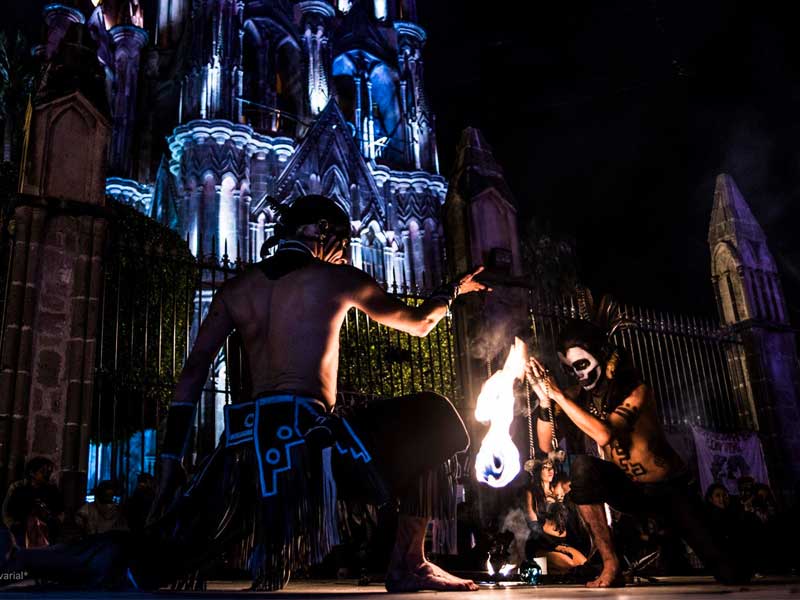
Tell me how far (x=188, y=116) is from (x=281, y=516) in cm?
2202

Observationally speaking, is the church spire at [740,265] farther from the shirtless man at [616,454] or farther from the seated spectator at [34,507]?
the seated spectator at [34,507]

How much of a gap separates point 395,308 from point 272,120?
23.0m

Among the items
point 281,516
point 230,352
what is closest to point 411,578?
point 281,516

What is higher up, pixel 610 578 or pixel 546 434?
pixel 546 434

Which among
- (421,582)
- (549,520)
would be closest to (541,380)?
(421,582)

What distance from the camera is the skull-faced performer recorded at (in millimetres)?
3168

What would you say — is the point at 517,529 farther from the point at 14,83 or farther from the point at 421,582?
the point at 14,83

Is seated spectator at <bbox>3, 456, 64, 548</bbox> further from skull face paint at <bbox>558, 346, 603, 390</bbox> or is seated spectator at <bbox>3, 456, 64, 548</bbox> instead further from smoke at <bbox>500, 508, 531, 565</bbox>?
smoke at <bbox>500, 508, 531, 565</bbox>

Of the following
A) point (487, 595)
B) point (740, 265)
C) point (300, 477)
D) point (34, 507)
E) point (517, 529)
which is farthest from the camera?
point (740, 265)

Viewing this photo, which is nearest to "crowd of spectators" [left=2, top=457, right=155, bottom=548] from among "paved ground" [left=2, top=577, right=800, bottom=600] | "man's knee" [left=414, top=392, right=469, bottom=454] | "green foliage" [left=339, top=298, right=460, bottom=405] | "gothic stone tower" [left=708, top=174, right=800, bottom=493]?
"paved ground" [left=2, top=577, right=800, bottom=600]

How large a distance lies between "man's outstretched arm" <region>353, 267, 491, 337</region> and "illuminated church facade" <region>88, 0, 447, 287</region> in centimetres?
1697

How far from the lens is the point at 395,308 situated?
375 cm

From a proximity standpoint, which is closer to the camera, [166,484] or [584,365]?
[166,484]

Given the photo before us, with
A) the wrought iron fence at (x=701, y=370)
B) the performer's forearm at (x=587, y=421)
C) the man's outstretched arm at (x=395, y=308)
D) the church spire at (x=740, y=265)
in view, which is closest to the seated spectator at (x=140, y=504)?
the performer's forearm at (x=587, y=421)
